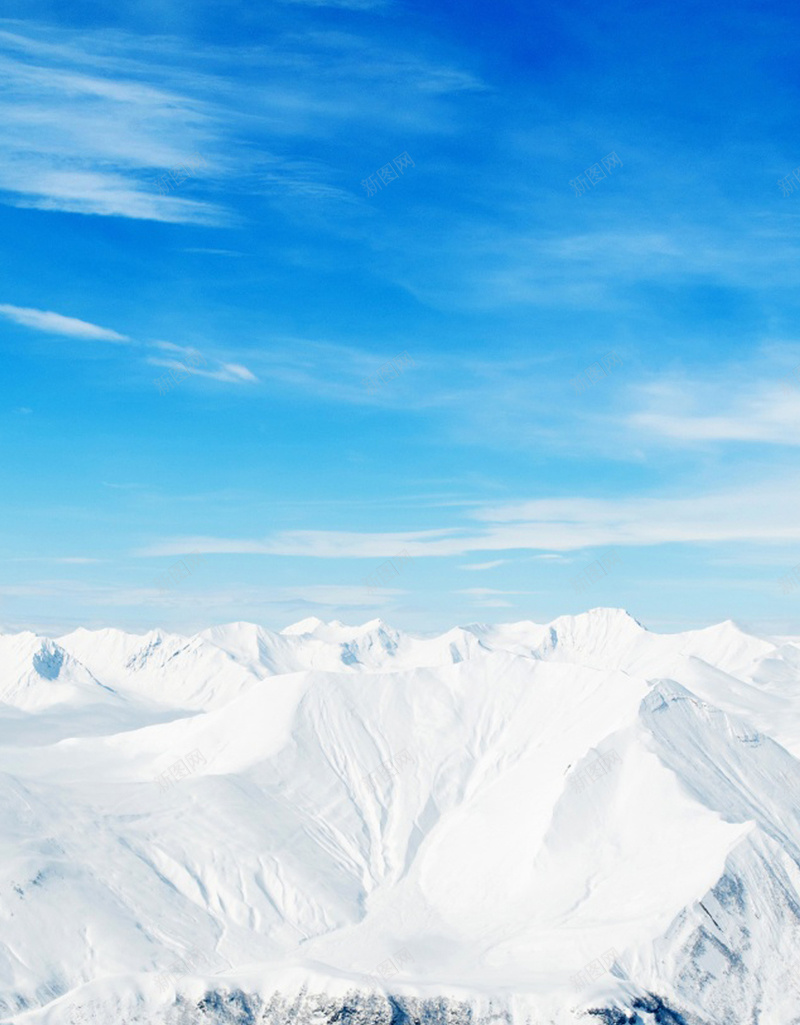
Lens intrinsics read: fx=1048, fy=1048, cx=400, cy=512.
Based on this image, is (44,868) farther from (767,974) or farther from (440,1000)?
(767,974)

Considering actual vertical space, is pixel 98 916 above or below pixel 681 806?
below

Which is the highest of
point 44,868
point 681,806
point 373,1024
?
point 681,806

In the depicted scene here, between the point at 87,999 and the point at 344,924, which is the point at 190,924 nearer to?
the point at 344,924

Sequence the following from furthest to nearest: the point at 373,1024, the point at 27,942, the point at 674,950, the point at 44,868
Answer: the point at 44,868, the point at 27,942, the point at 674,950, the point at 373,1024

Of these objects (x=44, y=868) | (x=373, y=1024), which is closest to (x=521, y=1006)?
(x=373, y=1024)

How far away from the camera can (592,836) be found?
7677 inches

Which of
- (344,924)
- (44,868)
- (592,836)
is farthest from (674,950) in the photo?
(44,868)

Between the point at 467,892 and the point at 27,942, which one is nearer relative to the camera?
the point at 27,942

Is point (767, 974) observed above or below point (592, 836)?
below

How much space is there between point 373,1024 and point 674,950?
47.7 meters

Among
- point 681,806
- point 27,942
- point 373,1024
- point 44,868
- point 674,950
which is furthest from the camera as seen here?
point 681,806

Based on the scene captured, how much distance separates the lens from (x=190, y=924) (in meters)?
184

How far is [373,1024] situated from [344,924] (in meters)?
65.5

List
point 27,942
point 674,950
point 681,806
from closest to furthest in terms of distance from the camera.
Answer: point 674,950 < point 27,942 < point 681,806
